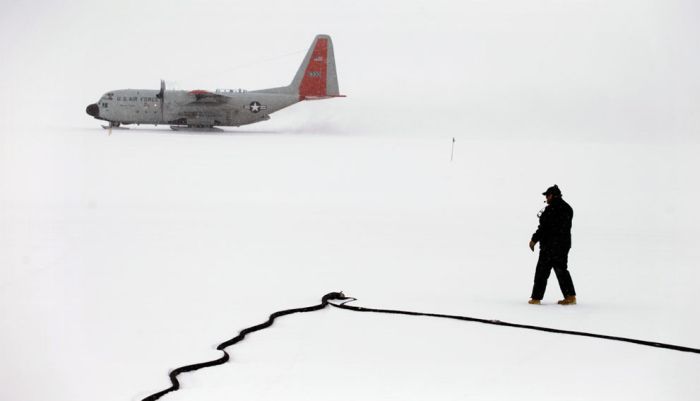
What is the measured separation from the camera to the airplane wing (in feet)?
149

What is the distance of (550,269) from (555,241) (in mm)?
317

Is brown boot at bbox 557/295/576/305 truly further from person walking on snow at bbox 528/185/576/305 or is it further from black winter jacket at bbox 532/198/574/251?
black winter jacket at bbox 532/198/574/251

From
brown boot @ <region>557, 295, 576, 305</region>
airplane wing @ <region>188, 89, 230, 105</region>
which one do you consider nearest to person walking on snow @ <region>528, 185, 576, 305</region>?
brown boot @ <region>557, 295, 576, 305</region>

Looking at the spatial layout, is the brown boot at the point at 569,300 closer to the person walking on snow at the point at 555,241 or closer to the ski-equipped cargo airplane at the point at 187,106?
the person walking on snow at the point at 555,241

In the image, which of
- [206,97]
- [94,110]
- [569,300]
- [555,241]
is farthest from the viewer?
[94,110]

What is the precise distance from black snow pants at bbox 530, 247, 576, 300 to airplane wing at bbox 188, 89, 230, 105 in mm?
34532

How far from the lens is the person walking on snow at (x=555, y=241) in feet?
38.8

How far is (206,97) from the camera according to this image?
45.5m

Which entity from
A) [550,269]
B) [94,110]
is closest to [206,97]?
[94,110]

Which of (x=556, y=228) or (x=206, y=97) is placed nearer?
(x=556, y=228)

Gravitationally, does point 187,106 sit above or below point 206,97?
below

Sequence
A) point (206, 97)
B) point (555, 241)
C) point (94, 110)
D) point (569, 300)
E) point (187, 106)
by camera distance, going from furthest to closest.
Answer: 1. point (94, 110)
2. point (187, 106)
3. point (206, 97)
4. point (569, 300)
5. point (555, 241)

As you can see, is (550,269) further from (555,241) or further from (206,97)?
(206,97)

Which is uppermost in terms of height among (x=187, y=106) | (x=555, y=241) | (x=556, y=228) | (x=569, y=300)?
(x=187, y=106)
